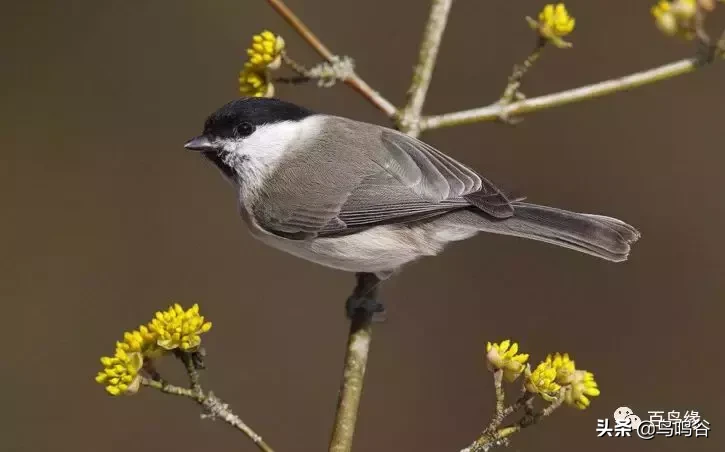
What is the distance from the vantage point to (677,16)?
122cm

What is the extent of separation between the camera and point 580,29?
124 inches

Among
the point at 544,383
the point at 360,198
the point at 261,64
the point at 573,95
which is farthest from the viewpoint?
the point at 360,198

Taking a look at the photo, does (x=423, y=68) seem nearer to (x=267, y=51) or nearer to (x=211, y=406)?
(x=267, y=51)

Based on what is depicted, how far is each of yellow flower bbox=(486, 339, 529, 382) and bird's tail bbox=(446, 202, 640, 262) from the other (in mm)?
490

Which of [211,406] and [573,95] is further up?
[573,95]

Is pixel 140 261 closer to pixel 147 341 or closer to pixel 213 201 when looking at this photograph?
pixel 213 201

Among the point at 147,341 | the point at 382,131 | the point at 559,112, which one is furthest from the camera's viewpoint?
the point at 559,112

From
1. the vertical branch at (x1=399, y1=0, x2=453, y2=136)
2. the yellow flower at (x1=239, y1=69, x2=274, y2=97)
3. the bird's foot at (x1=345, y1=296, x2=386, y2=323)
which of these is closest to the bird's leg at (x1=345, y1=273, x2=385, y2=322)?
the bird's foot at (x1=345, y1=296, x2=386, y2=323)

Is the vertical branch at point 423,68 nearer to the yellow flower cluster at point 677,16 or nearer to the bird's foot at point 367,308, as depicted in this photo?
the bird's foot at point 367,308

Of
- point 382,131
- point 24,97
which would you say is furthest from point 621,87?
point 24,97

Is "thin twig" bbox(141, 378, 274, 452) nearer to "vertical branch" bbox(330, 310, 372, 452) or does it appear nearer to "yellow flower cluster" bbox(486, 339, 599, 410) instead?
"vertical branch" bbox(330, 310, 372, 452)

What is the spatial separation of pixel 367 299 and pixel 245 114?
1.54 ft

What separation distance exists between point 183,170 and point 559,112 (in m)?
1.56

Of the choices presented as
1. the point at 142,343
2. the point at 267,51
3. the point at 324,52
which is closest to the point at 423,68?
the point at 324,52
